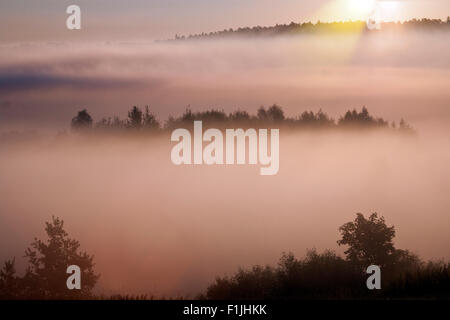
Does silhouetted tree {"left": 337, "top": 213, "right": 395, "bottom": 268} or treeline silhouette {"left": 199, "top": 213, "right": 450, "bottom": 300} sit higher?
silhouetted tree {"left": 337, "top": 213, "right": 395, "bottom": 268}

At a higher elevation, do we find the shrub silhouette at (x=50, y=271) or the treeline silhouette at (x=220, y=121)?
the treeline silhouette at (x=220, y=121)

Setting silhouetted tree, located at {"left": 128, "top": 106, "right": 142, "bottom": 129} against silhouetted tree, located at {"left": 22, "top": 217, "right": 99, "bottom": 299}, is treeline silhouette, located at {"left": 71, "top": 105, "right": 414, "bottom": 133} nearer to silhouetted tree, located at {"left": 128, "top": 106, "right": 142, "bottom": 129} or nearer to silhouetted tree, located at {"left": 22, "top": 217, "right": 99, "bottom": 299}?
silhouetted tree, located at {"left": 128, "top": 106, "right": 142, "bottom": 129}

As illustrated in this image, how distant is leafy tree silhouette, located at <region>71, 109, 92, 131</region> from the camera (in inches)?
1188

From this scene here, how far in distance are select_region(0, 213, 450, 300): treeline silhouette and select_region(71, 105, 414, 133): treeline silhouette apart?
6.72 m

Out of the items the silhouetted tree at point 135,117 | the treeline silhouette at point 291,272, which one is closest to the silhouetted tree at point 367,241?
the treeline silhouette at point 291,272

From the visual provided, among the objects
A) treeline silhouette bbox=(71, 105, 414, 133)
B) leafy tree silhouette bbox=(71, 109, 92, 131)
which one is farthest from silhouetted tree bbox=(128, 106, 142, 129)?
leafy tree silhouette bbox=(71, 109, 92, 131)

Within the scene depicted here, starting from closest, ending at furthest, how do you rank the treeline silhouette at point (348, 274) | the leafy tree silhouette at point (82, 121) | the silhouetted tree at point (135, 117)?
1. the treeline silhouette at point (348, 274)
2. the silhouetted tree at point (135, 117)
3. the leafy tree silhouette at point (82, 121)

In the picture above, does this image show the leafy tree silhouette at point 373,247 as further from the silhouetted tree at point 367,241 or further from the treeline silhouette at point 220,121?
the treeline silhouette at point 220,121

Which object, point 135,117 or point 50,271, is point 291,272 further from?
point 135,117

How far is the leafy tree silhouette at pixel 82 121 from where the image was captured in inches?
1188

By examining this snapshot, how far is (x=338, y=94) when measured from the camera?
30.0 m
